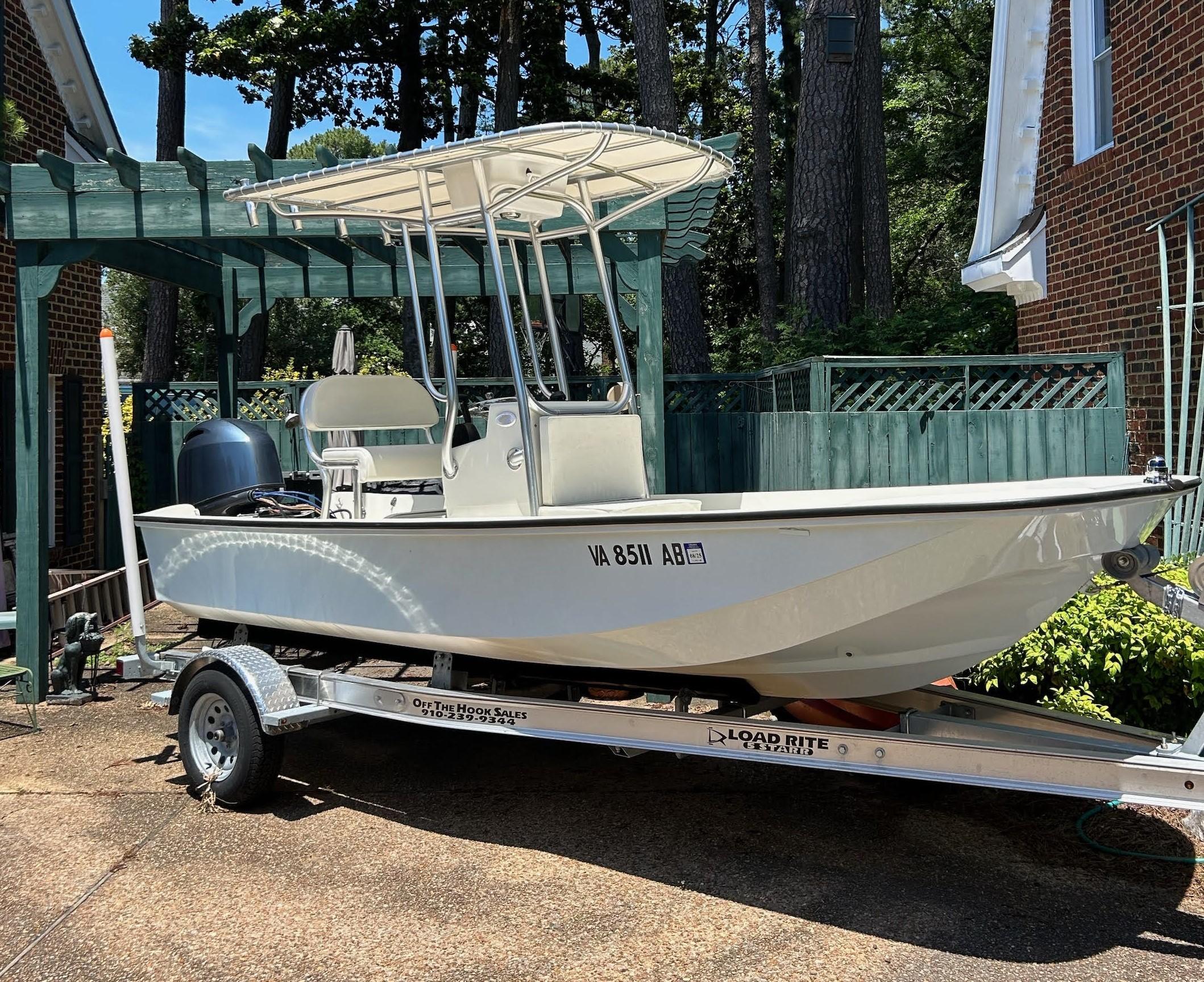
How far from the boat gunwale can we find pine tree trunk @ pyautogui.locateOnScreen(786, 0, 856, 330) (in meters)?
9.10

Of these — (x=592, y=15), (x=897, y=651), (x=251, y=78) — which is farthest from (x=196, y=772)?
(x=592, y=15)

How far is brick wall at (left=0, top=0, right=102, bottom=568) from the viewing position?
995 cm

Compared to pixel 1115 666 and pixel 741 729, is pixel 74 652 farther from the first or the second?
pixel 1115 666

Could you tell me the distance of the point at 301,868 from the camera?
14.8 feet

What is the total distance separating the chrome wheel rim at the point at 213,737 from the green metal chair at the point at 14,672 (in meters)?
1.75

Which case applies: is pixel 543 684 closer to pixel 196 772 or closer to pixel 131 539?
pixel 196 772

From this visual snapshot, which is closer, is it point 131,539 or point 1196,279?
point 131,539

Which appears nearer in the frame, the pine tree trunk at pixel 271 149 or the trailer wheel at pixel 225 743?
the trailer wheel at pixel 225 743

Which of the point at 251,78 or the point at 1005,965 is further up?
the point at 251,78

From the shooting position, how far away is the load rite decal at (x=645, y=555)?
3.97m

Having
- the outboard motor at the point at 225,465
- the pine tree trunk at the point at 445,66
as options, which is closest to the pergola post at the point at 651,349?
the outboard motor at the point at 225,465

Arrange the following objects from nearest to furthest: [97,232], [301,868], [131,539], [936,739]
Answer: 1. [936,739]
2. [301,868]
3. [131,539]
4. [97,232]

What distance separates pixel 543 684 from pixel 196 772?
5.68ft

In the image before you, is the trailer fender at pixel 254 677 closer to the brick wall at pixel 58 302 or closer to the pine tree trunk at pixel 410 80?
the brick wall at pixel 58 302
